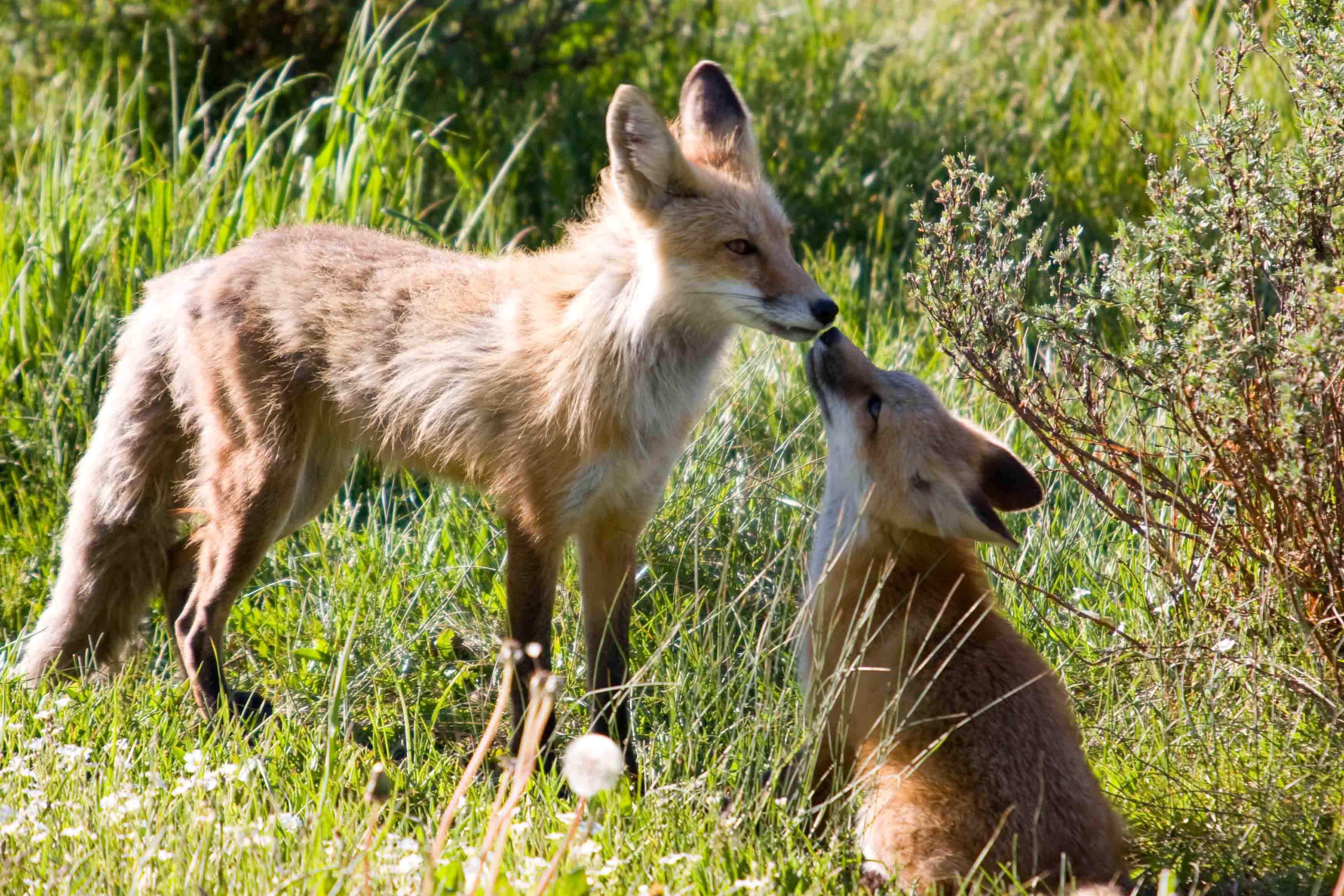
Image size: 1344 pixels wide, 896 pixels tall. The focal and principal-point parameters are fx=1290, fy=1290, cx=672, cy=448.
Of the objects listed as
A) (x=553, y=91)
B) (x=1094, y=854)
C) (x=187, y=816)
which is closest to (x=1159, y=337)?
(x=1094, y=854)

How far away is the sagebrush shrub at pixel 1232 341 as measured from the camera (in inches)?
125

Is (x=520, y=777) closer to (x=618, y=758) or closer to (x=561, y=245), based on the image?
(x=618, y=758)

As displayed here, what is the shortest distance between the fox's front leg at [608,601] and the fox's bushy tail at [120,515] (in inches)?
59.6

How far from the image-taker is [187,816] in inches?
117

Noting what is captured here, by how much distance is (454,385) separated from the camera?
13.3 feet

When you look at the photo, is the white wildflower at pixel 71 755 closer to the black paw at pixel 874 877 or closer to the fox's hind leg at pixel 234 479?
the fox's hind leg at pixel 234 479

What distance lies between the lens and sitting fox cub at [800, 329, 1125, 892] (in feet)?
9.95

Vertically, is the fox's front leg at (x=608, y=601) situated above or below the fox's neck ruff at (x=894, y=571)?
below

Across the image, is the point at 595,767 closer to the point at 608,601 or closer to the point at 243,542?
the point at 608,601

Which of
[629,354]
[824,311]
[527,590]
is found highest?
[824,311]

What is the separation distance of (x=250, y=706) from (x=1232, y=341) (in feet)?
10.2

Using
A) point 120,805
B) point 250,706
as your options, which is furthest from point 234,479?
point 120,805

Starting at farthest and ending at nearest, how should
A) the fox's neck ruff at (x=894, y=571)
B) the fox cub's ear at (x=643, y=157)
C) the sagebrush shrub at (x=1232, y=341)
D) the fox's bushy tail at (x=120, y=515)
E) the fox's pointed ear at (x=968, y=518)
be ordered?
the fox's bushy tail at (x=120, y=515), the fox cub's ear at (x=643, y=157), the fox's neck ruff at (x=894, y=571), the fox's pointed ear at (x=968, y=518), the sagebrush shrub at (x=1232, y=341)

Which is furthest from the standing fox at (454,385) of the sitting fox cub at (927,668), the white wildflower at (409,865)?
the white wildflower at (409,865)
